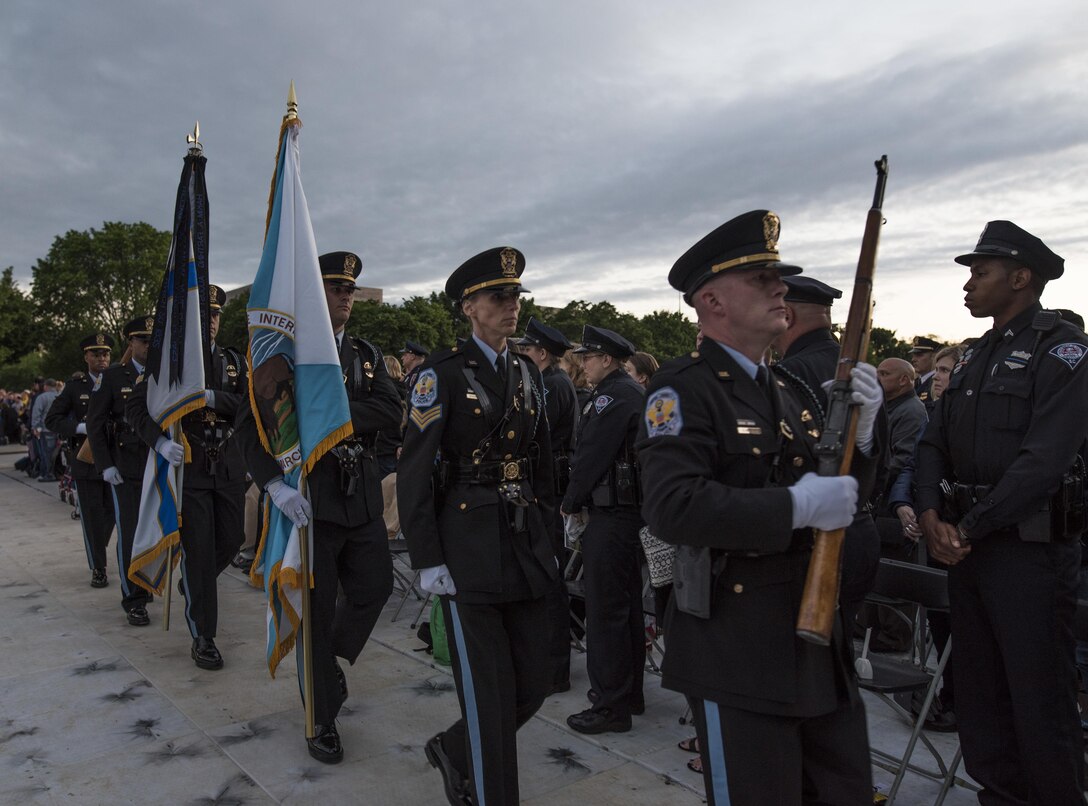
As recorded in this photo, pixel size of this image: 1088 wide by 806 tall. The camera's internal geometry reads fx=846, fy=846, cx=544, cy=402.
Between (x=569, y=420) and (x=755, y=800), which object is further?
(x=569, y=420)

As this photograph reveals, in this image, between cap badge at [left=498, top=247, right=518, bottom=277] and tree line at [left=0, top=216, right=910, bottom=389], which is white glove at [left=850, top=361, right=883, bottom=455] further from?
tree line at [left=0, top=216, right=910, bottom=389]

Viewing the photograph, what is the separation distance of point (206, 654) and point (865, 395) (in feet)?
15.3

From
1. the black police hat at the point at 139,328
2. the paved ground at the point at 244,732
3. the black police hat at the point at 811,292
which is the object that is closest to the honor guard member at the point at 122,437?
the black police hat at the point at 139,328

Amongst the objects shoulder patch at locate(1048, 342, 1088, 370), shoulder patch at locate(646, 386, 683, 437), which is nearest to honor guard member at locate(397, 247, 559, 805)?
shoulder patch at locate(646, 386, 683, 437)

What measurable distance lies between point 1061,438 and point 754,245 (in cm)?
160

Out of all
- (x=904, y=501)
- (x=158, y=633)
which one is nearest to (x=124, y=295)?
(x=158, y=633)

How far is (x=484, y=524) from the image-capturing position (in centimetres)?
338

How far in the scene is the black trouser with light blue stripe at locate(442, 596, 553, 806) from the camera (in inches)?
128

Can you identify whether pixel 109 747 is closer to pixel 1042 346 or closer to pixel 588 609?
pixel 588 609

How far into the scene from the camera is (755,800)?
214 cm

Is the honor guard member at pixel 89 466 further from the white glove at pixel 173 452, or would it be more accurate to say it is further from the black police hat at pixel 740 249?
the black police hat at pixel 740 249

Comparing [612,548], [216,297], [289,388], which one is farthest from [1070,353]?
[216,297]

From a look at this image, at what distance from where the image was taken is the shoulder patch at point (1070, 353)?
315 cm

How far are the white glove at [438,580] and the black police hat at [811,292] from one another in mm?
1855
